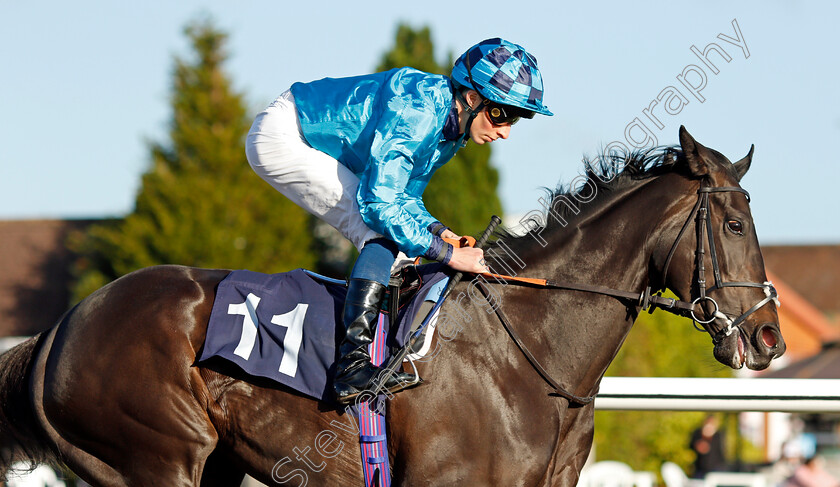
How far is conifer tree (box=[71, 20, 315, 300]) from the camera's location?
66.6ft

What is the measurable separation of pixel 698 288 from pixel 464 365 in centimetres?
93

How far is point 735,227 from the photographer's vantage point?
10.8ft

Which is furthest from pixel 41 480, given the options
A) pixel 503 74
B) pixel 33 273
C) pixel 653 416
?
pixel 33 273

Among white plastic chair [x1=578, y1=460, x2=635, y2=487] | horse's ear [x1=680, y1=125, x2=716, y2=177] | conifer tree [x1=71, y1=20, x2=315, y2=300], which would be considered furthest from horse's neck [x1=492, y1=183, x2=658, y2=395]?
conifer tree [x1=71, y1=20, x2=315, y2=300]

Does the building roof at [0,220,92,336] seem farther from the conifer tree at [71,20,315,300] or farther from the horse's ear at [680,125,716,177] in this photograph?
the horse's ear at [680,125,716,177]

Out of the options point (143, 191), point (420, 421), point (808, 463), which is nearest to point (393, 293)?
point (420, 421)

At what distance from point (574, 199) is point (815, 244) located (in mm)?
47521

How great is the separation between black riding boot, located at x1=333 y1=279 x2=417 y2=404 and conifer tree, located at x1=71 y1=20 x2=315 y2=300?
56.5 ft

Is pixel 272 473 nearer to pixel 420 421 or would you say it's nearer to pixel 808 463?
pixel 420 421

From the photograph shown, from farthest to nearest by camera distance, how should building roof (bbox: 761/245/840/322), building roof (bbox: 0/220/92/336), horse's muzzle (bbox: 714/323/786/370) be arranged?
building roof (bbox: 761/245/840/322) → building roof (bbox: 0/220/92/336) → horse's muzzle (bbox: 714/323/786/370)

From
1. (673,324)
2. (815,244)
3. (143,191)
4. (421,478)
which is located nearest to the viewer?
(421,478)

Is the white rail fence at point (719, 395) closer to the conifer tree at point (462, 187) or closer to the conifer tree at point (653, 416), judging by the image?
the conifer tree at point (653, 416)

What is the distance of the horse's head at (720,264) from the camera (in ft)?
10.5

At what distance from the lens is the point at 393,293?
3459 mm
